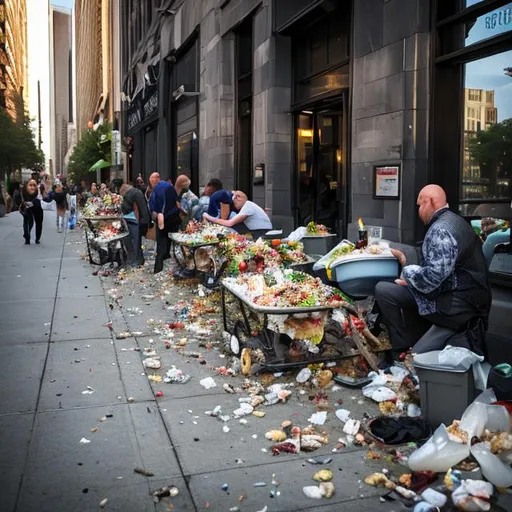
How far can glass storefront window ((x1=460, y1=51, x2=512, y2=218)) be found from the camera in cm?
711

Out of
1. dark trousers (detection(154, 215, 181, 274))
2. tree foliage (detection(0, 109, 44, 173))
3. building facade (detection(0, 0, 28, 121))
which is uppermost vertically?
building facade (detection(0, 0, 28, 121))

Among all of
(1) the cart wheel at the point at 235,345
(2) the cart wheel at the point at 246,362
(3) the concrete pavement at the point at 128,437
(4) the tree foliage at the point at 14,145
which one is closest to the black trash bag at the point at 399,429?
(3) the concrete pavement at the point at 128,437

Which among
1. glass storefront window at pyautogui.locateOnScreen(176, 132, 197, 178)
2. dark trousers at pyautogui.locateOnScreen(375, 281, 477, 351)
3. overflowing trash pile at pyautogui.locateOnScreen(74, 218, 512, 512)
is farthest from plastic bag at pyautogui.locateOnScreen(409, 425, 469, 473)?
glass storefront window at pyautogui.locateOnScreen(176, 132, 197, 178)

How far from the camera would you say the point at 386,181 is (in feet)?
29.6

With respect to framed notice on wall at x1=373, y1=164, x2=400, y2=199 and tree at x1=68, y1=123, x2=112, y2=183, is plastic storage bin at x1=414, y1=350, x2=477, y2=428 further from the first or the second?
tree at x1=68, y1=123, x2=112, y2=183

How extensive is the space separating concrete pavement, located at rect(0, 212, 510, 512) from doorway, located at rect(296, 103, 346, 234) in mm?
5219

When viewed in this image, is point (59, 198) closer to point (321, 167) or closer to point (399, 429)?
point (321, 167)

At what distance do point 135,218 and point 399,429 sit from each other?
9300 mm

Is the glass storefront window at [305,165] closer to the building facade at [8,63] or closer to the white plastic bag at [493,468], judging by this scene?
the white plastic bag at [493,468]

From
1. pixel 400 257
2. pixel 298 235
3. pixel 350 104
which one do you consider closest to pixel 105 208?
pixel 350 104

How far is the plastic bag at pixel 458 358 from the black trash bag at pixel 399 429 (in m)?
0.47

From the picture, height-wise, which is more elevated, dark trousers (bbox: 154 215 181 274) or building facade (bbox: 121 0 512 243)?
building facade (bbox: 121 0 512 243)

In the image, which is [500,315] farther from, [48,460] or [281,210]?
[281,210]

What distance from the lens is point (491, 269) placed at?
6879 millimetres
